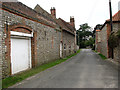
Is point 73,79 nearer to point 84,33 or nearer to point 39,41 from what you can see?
point 39,41

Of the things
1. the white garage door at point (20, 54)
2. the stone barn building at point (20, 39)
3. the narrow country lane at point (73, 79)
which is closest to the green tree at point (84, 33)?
the stone barn building at point (20, 39)

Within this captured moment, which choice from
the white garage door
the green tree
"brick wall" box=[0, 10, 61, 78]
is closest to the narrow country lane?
the white garage door

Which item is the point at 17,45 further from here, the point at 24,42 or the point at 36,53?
the point at 36,53

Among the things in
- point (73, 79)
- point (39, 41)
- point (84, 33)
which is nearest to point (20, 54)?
point (39, 41)

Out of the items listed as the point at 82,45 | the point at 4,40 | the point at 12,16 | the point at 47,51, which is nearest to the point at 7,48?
the point at 4,40

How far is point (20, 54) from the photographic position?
26.3ft

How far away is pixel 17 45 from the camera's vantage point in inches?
304

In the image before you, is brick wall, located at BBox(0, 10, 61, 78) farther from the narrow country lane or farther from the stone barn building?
the narrow country lane

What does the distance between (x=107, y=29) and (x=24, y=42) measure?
12077mm

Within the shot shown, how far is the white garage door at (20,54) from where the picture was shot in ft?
24.0

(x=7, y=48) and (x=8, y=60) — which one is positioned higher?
(x=7, y=48)

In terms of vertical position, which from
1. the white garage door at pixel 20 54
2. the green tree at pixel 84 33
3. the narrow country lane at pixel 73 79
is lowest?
the narrow country lane at pixel 73 79

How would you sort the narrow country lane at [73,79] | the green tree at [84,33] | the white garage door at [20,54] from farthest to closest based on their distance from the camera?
the green tree at [84,33] < the white garage door at [20,54] < the narrow country lane at [73,79]

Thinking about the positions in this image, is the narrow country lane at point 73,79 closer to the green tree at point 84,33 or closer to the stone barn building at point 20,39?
the stone barn building at point 20,39
